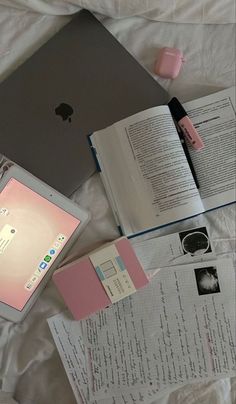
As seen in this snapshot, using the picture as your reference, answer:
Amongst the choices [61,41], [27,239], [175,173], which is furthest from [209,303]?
[61,41]

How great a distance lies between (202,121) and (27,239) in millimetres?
382

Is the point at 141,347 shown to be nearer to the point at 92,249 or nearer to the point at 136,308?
the point at 136,308

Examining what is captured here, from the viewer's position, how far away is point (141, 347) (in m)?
0.90

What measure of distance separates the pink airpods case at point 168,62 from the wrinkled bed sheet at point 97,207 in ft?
0.07

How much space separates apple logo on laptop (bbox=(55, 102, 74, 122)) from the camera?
906 mm

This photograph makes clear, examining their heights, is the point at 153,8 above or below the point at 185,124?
above

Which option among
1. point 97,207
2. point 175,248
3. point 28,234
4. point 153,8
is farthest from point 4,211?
point 153,8

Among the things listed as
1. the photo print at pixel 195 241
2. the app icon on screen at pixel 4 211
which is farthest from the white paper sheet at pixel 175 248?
the app icon on screen at pixel 4 211

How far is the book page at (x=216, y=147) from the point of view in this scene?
94 centimetres

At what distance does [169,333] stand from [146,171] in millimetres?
285

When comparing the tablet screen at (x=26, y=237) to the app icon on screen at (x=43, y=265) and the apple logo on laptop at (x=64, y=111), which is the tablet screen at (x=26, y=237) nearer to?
the app icon on screen at (x=43, y=265)

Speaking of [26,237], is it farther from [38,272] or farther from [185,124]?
[185,124]

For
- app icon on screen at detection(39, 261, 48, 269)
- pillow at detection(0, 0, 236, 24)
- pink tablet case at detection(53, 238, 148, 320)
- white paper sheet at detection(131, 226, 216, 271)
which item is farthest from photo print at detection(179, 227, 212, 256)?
pillow at detection(0, 0, 236, 24)

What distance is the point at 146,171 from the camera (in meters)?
0.91
